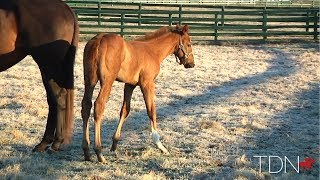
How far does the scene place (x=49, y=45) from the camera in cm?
603

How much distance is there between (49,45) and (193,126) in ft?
9.00

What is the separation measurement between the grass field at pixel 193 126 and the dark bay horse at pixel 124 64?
1.63 ft

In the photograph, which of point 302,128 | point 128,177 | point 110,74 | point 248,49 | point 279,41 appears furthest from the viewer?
point 279,41

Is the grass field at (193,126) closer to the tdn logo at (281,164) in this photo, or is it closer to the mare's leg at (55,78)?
the tdn logo at (281,164)

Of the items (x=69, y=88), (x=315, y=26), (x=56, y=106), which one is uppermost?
(x=69, y=88)

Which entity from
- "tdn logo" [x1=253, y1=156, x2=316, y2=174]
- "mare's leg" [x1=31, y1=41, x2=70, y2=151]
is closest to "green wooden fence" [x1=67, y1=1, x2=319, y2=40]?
"mare's leg" [x1=31, y1=41, x2=70, y2=151]

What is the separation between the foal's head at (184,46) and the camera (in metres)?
6.87

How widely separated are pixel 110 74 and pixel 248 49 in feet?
43.3

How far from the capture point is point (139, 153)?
620 cm

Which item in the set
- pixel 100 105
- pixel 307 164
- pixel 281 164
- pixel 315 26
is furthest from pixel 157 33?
pixel 315 26

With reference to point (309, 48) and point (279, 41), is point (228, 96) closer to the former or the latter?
point (309, 48)

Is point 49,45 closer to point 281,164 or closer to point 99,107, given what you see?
point 99,107

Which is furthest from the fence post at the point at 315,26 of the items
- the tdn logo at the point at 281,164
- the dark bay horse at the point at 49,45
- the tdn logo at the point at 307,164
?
the dark bay horse at the point at 49,45

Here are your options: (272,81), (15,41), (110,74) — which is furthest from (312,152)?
(272,81)
